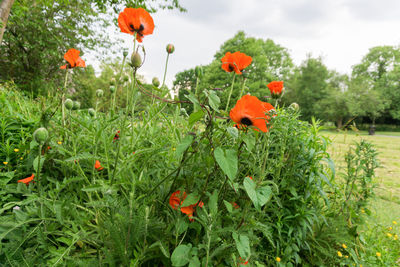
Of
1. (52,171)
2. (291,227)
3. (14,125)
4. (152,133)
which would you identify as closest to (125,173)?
(152,133)

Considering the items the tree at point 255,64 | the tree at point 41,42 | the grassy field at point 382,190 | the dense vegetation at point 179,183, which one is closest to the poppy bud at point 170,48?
the dense vegetation at point 179,183

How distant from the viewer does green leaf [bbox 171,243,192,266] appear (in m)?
0.58

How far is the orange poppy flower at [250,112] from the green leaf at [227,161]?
0.44 ft

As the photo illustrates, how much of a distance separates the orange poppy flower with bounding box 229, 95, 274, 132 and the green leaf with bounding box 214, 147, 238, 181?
13 centimetres

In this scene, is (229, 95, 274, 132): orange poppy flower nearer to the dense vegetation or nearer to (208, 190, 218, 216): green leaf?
the dense vegetation

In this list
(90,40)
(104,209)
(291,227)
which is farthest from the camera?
(90,40)

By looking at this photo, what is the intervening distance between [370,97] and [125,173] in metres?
25.4

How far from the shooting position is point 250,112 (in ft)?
2.17

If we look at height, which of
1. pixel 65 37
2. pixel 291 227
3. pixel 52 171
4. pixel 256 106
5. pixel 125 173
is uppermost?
pixel 65 37

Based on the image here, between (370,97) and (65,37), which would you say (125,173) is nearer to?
(65,37)

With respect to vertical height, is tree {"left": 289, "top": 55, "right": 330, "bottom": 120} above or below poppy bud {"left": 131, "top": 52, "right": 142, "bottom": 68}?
above

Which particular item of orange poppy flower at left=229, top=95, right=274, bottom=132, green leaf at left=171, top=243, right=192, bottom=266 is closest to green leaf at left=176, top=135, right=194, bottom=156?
orange poppy flower at left=229, top=95, right=274, bottom=132

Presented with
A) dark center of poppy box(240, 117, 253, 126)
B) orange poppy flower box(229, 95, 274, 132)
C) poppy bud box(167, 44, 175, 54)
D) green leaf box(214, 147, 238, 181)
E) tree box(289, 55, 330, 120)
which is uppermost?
tree box(289, 55, 330, 120)

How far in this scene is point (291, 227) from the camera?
108cm
